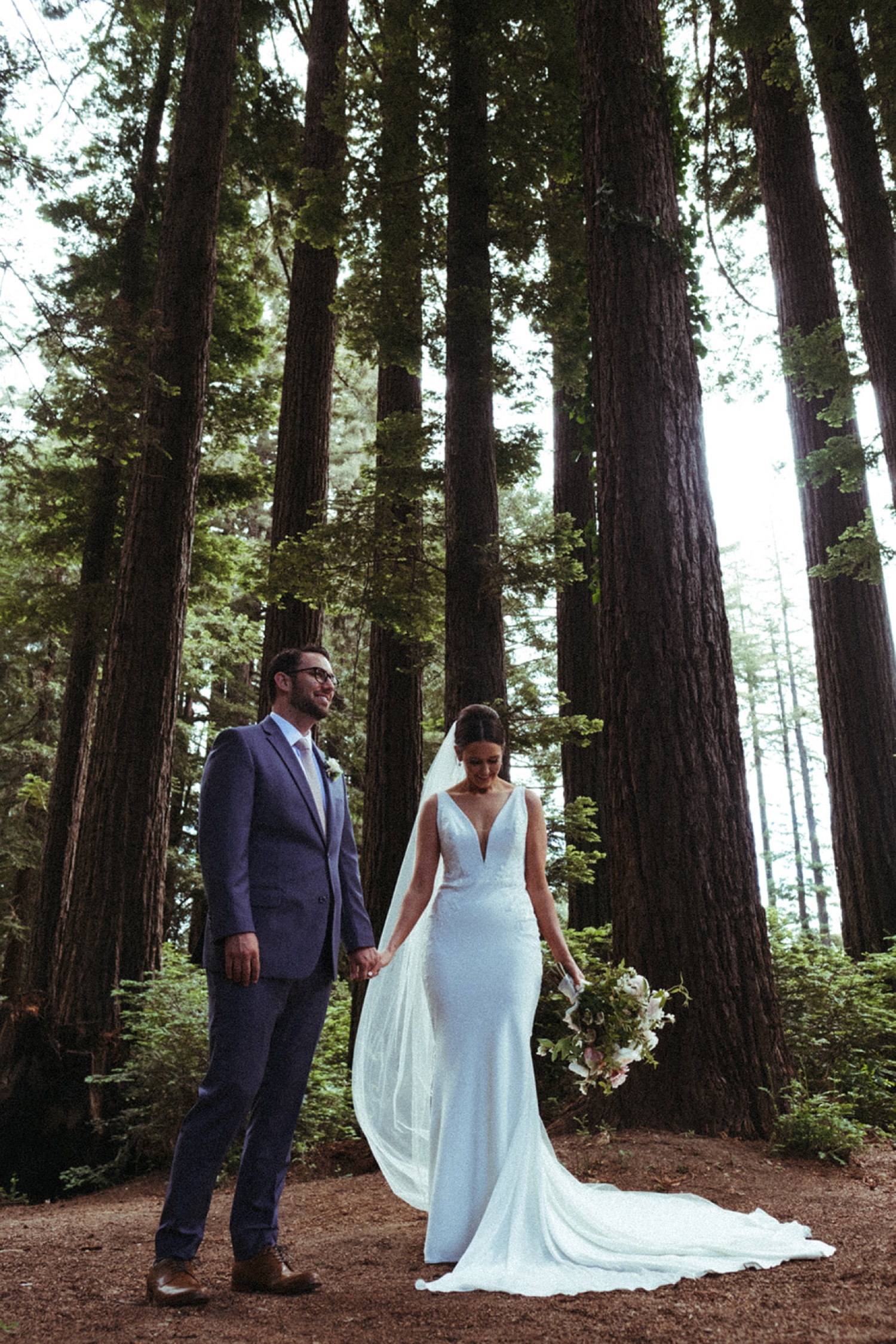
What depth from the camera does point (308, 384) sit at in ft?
34.9

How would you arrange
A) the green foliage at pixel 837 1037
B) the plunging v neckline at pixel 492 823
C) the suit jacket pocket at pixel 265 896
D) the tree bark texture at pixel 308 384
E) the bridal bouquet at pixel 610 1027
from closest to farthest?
the suit jacket pocket at pixel 265 896
the bridal bouquet at pixel 610 1027
the plunging v neckline at pixel 492 823
the green foliage at pixel 837 1037
the tree bark texture at pixel 308 384

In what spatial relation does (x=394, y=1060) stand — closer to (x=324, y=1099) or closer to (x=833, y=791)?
(x=324, y=1099)

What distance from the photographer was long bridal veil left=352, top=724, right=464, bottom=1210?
4.58m

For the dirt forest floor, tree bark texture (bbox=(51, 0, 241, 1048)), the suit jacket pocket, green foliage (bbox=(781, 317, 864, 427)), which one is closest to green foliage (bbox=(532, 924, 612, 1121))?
the dirt forest floor

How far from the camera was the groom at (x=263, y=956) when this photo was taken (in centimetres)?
335

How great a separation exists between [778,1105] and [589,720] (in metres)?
3.86

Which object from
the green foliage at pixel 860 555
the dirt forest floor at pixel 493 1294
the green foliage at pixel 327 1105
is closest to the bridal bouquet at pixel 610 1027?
the dirt forest floor at pixel 493 1294

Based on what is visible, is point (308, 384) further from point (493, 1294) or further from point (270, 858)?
point (493, 1294)

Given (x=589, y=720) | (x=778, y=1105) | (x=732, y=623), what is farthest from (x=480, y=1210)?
(x=732, y=623)

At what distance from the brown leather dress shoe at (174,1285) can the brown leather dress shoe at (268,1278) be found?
152 millimetres

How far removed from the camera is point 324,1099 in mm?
7676

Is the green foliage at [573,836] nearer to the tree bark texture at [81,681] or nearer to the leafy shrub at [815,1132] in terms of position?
the leafy shrub at [815,1132]

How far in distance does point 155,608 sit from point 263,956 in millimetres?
6491

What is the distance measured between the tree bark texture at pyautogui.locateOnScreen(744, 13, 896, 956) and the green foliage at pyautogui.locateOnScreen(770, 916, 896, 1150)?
95.1 inches
